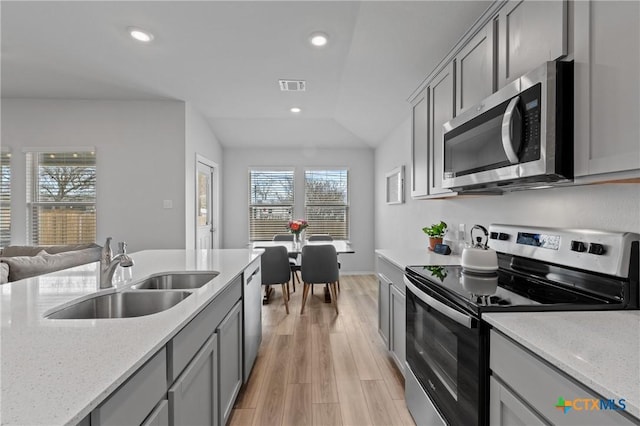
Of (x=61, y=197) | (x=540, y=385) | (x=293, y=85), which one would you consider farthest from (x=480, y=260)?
(x=61, y=197)

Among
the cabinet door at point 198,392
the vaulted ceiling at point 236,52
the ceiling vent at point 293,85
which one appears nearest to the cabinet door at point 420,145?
the vaulted ceiling at point 236,52

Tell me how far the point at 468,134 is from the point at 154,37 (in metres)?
2.70

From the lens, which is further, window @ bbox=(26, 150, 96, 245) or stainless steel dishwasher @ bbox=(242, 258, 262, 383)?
window @ bbox=(26, 150, 96, 245)

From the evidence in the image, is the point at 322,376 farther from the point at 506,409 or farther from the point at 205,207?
the point at 205,207

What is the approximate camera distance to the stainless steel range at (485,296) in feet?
3.50

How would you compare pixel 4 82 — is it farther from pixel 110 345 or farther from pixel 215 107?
pixel 110 345

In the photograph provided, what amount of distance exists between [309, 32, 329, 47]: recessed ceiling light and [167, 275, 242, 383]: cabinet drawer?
7.17ft

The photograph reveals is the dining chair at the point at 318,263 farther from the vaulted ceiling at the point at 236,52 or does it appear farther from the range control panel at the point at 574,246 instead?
the range control panel at the point at 574,246

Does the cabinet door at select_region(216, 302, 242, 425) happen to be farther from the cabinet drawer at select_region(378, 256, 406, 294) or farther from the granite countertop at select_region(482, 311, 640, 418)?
the granite countertop at select_region(482, 311, 640, 418)

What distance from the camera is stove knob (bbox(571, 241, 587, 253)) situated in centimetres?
124

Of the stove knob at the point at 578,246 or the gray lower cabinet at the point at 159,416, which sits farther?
the stove knob at the point at 578,246

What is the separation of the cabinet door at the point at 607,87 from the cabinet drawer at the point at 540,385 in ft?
2.15

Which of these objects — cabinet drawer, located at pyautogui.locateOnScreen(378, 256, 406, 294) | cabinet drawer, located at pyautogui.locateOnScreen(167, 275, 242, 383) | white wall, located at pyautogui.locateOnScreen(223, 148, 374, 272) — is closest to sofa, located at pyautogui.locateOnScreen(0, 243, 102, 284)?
cabinet drawer, located at pyautogui.locateOnScreen(167, 275, 242, 383)

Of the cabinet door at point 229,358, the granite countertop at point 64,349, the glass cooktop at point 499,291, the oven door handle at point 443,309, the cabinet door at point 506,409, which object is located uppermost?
the glass cooktop at point 499,291
